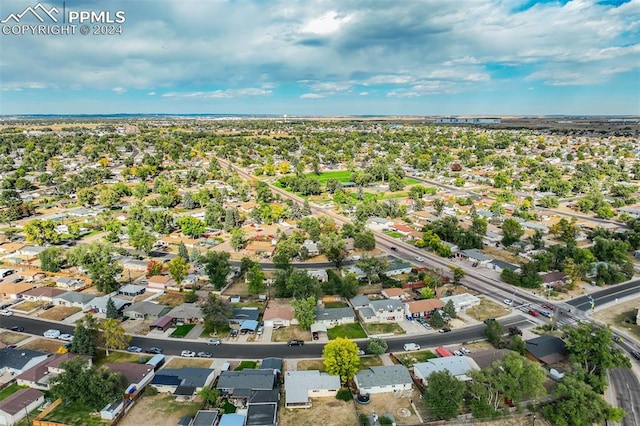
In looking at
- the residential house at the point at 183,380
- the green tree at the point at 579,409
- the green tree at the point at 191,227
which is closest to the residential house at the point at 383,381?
the green tree at the point at 579,409

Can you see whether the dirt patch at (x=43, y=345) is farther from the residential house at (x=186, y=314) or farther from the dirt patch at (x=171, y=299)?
the dirt patch at (x=171, y=299)

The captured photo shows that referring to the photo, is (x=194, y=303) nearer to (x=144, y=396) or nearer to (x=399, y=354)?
(x=144, y=396)

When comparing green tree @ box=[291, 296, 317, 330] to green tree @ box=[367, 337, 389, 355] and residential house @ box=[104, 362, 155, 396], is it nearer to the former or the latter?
green tree @ box=[367, 337, 389, 355]

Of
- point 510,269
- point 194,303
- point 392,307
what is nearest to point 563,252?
point 510,269

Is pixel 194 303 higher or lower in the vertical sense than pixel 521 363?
lower

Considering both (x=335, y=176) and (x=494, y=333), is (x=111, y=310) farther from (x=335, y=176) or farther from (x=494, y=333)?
(x=335, y=176)
